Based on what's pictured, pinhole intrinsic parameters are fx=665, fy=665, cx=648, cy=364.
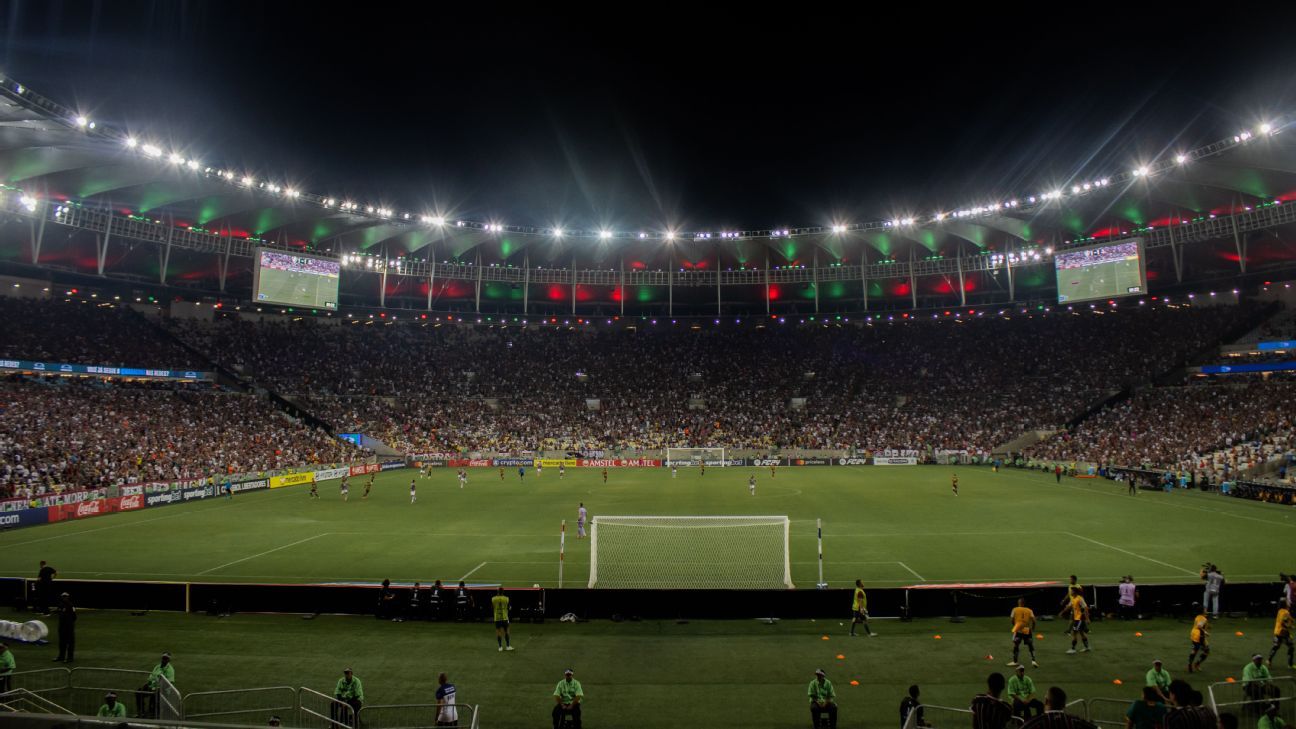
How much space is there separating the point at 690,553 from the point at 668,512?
837cm

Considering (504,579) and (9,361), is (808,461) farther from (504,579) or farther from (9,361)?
(9,361)

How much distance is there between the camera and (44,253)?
1988 inches

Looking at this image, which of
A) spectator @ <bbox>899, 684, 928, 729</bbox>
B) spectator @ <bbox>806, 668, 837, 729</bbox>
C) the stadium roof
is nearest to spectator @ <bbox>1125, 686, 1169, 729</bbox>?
spectator @ <bbox>899, 684, 928, 729</bbox>

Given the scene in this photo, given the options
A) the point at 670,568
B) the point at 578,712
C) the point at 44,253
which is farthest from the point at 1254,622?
the point at 44,253

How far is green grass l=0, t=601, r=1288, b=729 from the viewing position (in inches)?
452

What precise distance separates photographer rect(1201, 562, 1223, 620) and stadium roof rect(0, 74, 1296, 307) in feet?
112

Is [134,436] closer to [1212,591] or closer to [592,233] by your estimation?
[592,233]

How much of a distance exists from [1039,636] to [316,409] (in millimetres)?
58995

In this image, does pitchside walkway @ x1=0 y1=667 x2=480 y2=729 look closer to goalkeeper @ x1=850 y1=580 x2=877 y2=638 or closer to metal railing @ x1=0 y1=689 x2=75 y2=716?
metal railing @ x1=0 y1=689 x2=75 y2=716

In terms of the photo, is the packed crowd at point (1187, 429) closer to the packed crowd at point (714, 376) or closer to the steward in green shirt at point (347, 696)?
the packed crowd at point (714, 376)

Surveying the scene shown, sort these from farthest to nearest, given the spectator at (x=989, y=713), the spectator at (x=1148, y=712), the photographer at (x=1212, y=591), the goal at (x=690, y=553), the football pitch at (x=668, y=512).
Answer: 1. the football pitch at (x=668, y=512)
2. the goal at (x=690, y=553)
3. the photographer at (x=1212, y=591)
4. the spectator at (x=1148, y=712)
5. the spectator at (x=989, y=713)

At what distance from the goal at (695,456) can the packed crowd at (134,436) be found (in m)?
27.8

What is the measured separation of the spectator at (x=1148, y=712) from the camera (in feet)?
25.7

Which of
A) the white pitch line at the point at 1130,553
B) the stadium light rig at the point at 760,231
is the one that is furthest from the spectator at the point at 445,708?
the stadium light rig at the point at 760,231
